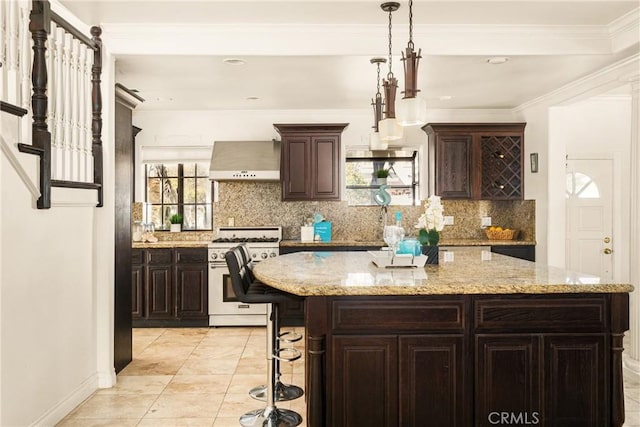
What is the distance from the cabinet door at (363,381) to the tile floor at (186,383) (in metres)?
0.82

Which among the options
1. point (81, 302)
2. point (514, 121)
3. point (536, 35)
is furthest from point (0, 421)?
point (514, 121)

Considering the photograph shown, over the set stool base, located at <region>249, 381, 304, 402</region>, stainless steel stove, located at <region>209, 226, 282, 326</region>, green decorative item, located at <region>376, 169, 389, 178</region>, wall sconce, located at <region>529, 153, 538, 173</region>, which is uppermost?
wall sconce, located at <region>529, 153, 538, 173</region>

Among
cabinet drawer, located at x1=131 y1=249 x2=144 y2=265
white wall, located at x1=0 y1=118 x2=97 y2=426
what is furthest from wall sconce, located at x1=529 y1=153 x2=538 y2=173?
white wall, located at x1=0 y1=118 x2=97 y2=426

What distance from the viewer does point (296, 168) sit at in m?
6.34

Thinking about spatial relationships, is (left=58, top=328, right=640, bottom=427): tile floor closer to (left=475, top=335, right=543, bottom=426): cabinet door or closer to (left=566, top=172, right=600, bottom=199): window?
(left=475, top=335, right=543, bottom=426): cabinet door

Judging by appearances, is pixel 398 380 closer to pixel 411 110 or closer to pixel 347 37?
pixel 411 110

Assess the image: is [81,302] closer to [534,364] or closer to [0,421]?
[0,421]

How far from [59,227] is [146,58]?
5.30ft

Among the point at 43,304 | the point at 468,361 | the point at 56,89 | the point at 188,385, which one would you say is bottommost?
the point at 188,385

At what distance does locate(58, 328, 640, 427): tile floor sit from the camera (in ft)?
11.0

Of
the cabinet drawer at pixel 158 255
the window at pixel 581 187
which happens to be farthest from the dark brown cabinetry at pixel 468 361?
the window at pixel 581 187

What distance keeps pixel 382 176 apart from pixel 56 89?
13.8 feet

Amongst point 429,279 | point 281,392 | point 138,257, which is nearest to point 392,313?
point 429,279

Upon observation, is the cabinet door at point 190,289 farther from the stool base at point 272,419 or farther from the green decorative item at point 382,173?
the stool base at point 272,419
